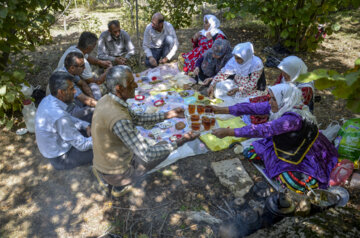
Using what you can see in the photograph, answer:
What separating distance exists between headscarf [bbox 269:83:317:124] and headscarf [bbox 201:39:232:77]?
2.65m

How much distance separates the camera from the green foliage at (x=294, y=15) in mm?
6145

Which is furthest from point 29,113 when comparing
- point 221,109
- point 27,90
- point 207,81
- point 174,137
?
point 207,81

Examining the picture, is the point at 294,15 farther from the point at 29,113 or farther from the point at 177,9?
the point at 29,113

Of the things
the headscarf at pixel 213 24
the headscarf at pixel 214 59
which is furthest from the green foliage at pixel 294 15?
the headscarf at pixel 214 59

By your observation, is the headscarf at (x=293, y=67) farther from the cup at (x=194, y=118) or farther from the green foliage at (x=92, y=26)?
the green foliage at (x=92, y=26)

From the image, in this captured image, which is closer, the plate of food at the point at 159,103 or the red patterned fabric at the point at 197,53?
the plate of food at the point at 159,103

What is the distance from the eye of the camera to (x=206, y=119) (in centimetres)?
418

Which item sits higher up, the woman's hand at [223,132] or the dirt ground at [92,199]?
the woman's hand at [223,132]

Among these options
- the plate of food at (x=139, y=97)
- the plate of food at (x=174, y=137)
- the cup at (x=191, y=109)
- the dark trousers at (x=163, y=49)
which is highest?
the dark trousers at (x=163, y=49)

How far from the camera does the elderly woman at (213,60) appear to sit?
5512 millimetres

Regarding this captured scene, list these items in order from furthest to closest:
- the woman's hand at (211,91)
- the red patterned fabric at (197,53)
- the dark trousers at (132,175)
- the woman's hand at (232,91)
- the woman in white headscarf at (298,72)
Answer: the red patterned fabric at (197,53)
the woman's hand at (211,91)
the woman's hand at (232,91)
the woman in white headscarf at (298,72)
the dark trousers at (132,175)

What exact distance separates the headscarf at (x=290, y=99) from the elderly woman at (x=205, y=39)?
334 centimetres

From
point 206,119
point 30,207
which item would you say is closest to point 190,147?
point 206,119

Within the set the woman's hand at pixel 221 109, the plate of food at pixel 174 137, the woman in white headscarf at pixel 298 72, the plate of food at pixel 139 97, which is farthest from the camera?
the plate of food at pixel 139 97
